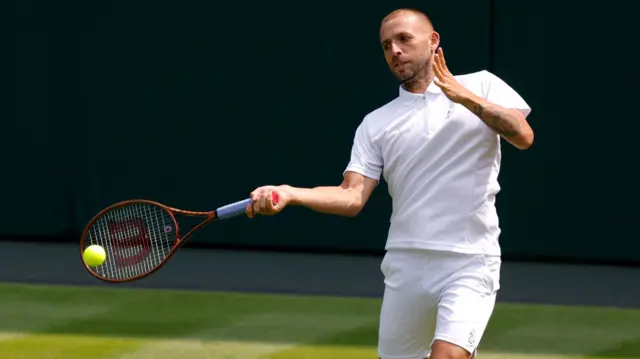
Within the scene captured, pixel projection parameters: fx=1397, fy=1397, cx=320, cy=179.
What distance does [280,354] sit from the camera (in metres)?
8.54

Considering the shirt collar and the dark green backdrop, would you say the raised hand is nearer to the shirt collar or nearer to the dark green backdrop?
the shirt collar

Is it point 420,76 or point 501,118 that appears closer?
point 501,118

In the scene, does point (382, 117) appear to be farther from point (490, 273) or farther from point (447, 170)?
point (490, 273)

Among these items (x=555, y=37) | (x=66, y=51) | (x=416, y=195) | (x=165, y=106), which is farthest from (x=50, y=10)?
(x=416, y=195)

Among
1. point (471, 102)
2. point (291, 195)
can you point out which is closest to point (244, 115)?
point (291, 195)

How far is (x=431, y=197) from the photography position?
5785 millimetres

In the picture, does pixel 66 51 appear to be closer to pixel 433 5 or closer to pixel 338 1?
pixel 338 1

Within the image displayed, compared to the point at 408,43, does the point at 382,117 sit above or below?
below

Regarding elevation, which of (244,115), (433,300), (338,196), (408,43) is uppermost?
(408,43)

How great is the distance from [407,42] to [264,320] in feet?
13.6

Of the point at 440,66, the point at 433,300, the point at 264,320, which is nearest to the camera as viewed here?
the point at 440,66

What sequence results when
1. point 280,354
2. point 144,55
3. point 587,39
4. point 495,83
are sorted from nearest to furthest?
point 495,83, point 280,354, point 587,39, point 144,55

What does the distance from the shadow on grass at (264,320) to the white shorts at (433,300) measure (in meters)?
2.90

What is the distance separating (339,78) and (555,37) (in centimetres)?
188
